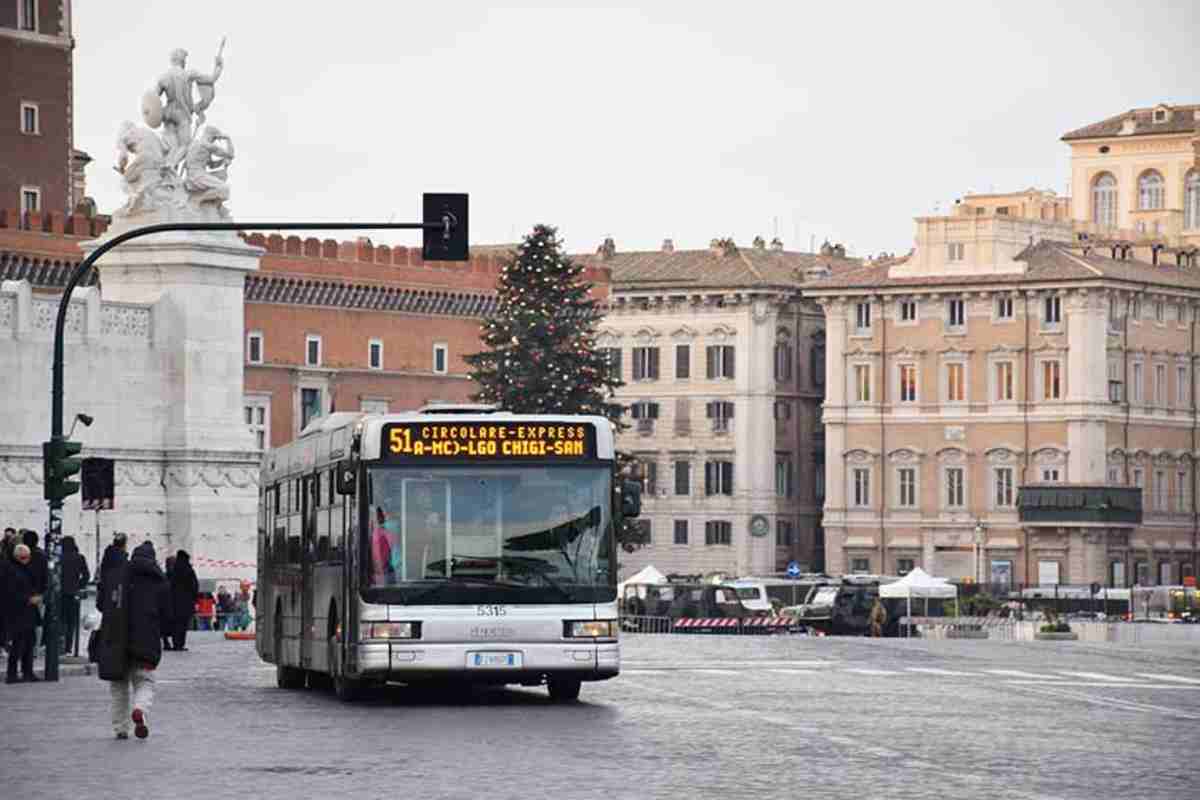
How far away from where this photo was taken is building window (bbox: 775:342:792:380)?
127 meters

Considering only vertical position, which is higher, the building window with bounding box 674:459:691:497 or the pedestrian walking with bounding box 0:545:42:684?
the building window with bounding box 674:459:691:497

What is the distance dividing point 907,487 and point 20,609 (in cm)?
9143

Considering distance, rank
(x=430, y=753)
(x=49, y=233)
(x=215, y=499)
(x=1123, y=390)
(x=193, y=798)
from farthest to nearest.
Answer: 1. (x=1123, y=390)
2. (x=49, y=233)
3. (x=215, y=499)
4. (x=430, y=753)
5. (x=193, y=798)

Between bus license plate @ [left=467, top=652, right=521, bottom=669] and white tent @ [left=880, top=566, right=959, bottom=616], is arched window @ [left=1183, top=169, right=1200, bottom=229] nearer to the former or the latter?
white tent @ [left=880, top=566, right=959, bottom=616]

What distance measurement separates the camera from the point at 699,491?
128125 millimetres

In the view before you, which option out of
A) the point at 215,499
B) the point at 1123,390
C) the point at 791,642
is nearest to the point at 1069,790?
the point at 791,642

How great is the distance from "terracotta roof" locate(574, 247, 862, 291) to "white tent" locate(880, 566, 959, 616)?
2905cm

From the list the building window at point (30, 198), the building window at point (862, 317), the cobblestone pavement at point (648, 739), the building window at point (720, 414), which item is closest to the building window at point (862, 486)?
the building window at point (862, 317)

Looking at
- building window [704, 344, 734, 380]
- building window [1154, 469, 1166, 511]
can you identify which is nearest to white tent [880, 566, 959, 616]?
building window [1154, 469, 1166, 511]

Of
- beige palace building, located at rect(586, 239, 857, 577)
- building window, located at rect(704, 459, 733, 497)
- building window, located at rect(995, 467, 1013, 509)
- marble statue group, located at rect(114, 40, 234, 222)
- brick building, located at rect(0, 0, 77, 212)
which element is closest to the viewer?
marble statue group, located at rect(114, 40, 234, 222)

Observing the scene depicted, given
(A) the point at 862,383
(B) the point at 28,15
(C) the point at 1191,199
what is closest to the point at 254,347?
(B) the point at 28,15

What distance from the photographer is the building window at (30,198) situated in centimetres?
10318

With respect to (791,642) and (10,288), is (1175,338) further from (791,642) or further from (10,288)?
(791,642)

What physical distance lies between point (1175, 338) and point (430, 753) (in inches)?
4067
